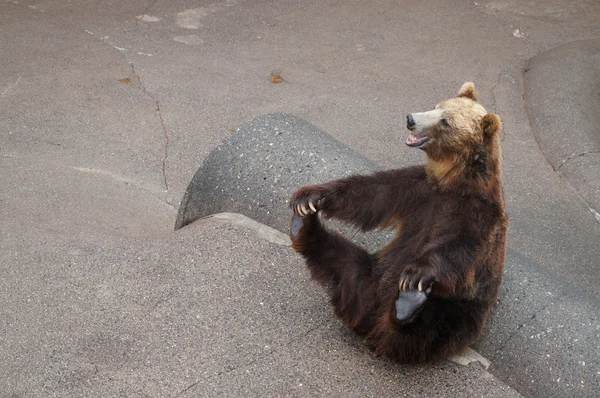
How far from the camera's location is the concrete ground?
364cm

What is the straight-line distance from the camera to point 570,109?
762 cm

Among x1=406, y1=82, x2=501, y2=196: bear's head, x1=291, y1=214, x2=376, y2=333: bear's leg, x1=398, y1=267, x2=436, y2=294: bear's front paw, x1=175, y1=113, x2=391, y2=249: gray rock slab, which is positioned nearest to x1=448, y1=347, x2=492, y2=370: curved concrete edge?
x1=291, y1=214, x2=376, y2=333: bear's leg

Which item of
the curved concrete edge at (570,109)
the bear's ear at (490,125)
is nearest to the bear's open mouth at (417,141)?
the bear's ear at (490,125)

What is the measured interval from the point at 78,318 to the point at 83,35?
561 centimetres

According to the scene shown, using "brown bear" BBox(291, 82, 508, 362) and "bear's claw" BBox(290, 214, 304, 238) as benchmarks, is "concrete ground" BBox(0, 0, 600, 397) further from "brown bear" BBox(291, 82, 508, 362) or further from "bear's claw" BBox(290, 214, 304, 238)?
"bear's claw" BBox(290, 214, 304, 238)

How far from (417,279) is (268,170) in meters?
1.77

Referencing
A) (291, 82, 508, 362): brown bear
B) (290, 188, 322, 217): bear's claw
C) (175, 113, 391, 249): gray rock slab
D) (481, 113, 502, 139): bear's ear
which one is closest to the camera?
(291, 82, 508, 362): brown bear

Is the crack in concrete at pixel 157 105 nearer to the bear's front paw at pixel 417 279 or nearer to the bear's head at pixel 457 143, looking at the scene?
the bear's head at pixel 457 143

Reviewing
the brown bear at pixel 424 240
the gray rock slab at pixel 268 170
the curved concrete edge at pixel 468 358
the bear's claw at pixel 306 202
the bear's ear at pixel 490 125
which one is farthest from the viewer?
the gray rock slab at pixel 268 170

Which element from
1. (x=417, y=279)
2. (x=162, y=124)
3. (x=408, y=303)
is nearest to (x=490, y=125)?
(x=417, y=279)

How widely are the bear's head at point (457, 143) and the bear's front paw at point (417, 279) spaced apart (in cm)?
61

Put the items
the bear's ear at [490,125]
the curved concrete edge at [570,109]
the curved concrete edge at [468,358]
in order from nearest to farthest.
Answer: the bear's ear at [490,125] → the curved concrete edge at [468,358] → the curved concrete edge at [570,109]

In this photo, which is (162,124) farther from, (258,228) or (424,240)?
(424,240)

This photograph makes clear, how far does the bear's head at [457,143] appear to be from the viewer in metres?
3.71
